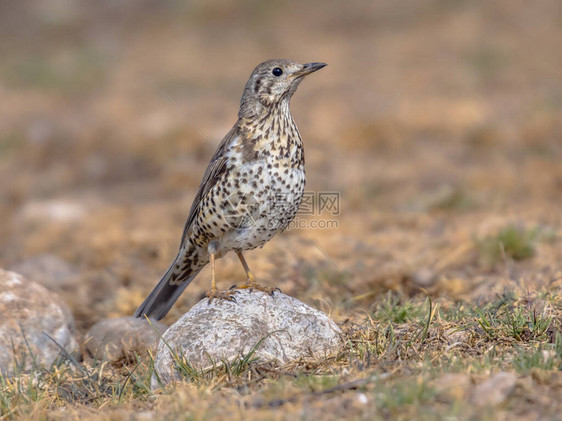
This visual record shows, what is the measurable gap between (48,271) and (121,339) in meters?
3.14

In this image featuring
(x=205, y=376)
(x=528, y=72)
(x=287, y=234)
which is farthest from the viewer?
(x=528, y=72)

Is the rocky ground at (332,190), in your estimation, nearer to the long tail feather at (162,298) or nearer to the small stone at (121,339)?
the small stone at (121,339)

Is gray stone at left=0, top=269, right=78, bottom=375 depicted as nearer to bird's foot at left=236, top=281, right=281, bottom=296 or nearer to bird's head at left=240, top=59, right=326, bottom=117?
bird's foot at left=236, top=281, right=281, bottom=296

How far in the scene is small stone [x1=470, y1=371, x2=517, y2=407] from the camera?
11.0ft

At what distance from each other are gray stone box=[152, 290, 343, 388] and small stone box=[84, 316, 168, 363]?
85 centimetres

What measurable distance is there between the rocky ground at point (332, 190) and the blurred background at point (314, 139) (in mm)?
51

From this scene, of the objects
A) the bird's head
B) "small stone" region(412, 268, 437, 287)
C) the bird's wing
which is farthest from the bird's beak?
Answer: "small stone" region(412, 268, 437, 287)

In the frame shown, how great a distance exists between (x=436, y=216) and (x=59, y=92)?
1090 cm

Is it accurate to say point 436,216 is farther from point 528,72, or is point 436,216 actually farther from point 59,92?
point 59,92

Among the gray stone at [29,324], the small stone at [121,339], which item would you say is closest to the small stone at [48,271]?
the gray stone at [29,324]

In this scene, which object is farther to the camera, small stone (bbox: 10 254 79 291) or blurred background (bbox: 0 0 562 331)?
small stone (bbox: 10 254 79 291)

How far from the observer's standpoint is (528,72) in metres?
15.8

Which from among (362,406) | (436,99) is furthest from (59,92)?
(362,406)

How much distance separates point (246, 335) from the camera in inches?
177
